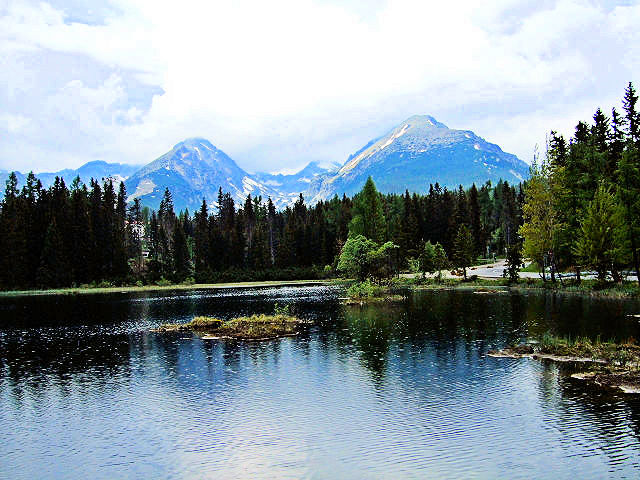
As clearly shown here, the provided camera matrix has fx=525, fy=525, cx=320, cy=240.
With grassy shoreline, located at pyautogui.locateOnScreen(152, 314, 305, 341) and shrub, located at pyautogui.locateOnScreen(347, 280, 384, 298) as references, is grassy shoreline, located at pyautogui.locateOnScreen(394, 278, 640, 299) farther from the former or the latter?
grassy shoreline, located at pyautogui.locateOnScreen(152, 314, 305, 341)

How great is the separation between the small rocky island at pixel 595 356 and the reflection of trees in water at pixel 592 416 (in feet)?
3.42

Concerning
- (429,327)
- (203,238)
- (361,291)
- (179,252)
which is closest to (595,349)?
(429,327)

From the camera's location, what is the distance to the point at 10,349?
39.2 meters

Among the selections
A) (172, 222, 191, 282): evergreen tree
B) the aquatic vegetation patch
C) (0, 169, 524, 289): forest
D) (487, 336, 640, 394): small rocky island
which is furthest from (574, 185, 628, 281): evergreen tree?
(172, 222, 191, 282): evergreen tree

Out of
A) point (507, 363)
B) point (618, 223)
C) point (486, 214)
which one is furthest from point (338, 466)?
point (486, 214)

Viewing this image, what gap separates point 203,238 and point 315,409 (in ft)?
417

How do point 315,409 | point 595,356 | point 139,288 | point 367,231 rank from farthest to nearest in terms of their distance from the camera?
point 139,288
point 367,231
point 595,356
point 315,409

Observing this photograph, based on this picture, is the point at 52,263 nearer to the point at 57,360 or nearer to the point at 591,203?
the point at 57,360

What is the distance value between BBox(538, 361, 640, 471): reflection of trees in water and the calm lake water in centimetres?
8

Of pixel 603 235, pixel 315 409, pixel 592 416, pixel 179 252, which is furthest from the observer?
pixel 179 252

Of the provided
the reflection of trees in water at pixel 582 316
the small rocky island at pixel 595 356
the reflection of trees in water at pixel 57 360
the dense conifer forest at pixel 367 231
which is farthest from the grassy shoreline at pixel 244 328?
the dense conifer forest at pixel 367 231

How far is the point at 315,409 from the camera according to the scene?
74.4 feet

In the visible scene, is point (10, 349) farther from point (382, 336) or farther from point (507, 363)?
point (507, 363)

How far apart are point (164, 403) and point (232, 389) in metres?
3.38
